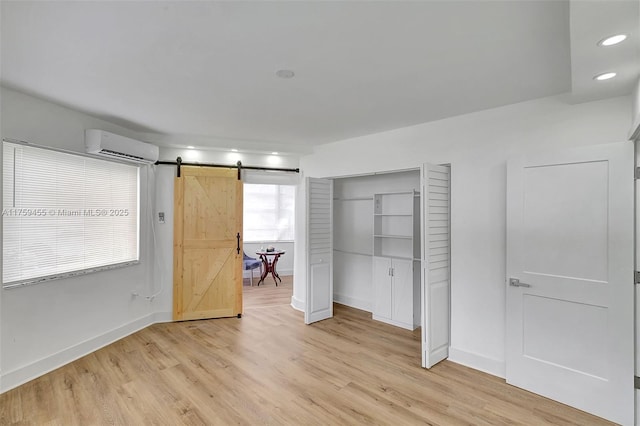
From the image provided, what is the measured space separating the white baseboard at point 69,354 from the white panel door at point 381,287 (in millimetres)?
3023

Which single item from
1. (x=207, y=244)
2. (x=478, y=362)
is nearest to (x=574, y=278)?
(x=478, y=362)

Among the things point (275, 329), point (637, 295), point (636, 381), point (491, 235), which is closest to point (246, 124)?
point (275, 329)

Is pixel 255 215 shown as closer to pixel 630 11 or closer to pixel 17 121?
pixel 17 121

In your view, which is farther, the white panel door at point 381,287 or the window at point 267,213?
the window at point 267,213

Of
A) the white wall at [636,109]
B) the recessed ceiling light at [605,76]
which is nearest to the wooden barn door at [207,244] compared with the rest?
the recessed ceiling light at [605,76]

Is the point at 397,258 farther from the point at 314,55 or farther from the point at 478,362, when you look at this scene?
the point at 314,55

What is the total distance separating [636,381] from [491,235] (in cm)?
142

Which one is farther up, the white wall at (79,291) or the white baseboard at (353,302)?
the white wall at (79,291)

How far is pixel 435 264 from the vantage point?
3227 millimetres

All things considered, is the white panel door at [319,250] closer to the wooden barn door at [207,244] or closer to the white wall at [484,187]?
the wooden barn door at [207,244]

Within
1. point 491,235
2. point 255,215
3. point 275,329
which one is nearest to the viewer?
point 491,235

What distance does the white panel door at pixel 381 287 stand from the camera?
4414 millimetres

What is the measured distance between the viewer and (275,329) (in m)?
4.11

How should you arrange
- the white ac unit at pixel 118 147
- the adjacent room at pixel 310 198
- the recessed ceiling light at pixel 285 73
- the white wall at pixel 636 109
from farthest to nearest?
the white ac unit at pixel 118 147, the recessed ceiling light at pixel 285 73, the white wall at pixel 636 109, the adjacent room at pixel 310 198
